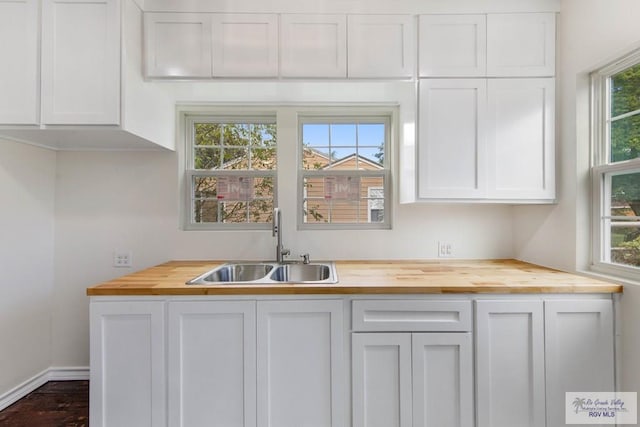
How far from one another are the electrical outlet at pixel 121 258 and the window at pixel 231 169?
53 cm

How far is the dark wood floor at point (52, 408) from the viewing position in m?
1.88

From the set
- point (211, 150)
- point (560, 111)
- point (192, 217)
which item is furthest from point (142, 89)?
point (560, 111)

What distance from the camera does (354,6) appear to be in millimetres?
1951

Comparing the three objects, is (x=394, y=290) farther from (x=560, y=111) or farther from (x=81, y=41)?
(x=81, y=41)

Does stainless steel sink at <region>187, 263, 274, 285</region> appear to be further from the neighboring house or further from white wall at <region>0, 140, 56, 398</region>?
white wall at <region>0, 140, 56, 398</region>

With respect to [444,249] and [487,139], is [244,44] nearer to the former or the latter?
[487,139]

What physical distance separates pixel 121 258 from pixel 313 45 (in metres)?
2.05

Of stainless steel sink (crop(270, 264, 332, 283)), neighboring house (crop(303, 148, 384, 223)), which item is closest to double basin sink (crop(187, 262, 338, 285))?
stainless steel sink (crop(270, 264, 332, 283))

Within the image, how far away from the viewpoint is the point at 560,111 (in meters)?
2.00

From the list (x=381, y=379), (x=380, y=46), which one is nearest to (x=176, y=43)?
(x=380, y=46)

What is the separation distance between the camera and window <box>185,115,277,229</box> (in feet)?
8.23

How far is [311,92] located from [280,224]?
0.96 metres

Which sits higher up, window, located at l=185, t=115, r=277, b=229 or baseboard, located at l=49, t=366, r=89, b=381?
window, located at l=185, t=115, r=277, b=229

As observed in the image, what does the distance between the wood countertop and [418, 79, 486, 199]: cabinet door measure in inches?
20.1
